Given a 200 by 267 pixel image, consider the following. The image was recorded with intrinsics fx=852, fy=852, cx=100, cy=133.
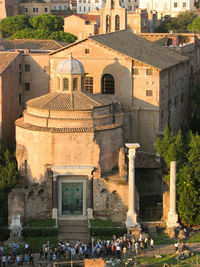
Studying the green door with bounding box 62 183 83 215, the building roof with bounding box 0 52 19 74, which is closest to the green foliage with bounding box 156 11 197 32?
the building roof with bounding box 0 52 19 74

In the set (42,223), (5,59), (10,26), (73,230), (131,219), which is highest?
(5,59)

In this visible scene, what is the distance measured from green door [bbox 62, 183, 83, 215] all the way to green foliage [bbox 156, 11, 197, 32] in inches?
3950

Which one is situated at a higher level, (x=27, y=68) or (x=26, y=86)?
(x=27, y=68)

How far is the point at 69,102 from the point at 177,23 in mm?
104114

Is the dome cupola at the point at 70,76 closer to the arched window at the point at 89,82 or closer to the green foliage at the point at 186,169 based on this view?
the arched window at the point at 89,82

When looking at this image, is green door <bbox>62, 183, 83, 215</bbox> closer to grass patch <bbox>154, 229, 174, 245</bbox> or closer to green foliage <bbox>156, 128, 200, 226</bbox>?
grass patch <bbox>154, 229, 174, 245</bbox>

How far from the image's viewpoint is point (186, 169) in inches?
2527

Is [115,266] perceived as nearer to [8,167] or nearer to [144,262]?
[144,262]

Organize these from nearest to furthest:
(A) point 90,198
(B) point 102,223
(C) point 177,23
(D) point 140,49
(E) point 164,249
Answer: (E) point 164,249 < (B) point 102,223 < (A) point 90,198 < (D) point 140,49 < (C) point 177,23

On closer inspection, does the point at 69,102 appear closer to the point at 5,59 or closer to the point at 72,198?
the point at 72,198

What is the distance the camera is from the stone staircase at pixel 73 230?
60.6m

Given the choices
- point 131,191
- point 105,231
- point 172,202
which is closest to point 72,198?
point 105,231

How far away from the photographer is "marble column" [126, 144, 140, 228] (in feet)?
202

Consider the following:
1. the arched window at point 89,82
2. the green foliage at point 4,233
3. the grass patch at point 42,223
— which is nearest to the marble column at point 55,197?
the grass patch at point 42,223
